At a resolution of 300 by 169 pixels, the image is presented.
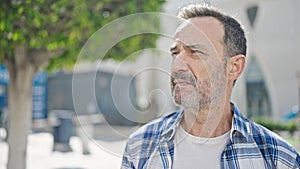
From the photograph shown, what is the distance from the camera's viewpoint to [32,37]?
352 centimetres

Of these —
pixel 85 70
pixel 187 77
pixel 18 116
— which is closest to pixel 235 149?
pixel 187 77

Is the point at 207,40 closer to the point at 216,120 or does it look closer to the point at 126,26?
the point at 216,120

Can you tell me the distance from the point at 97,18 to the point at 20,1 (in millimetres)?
781

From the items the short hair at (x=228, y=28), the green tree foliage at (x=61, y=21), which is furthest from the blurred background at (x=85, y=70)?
the short hair at (x=228, y=28)

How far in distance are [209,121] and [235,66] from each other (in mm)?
286

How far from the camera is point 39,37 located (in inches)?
140

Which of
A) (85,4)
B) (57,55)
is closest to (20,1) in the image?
(85,4)

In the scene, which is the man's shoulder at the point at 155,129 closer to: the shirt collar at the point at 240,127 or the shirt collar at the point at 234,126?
the shirt collar at the point at 234,126

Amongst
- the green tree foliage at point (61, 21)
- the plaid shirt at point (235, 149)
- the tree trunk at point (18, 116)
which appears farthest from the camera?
the tree trunk at point (18, 116)

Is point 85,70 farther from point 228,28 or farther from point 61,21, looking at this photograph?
point 61,21

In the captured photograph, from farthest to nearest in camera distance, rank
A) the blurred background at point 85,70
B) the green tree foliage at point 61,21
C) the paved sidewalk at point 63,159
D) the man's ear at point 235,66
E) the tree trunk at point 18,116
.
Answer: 1. the paved sidewalk at point 63,159
2. the tree trunk at point 18,116
3. the green tree foliage at point 61,21
4. the blurred background at point 85,70
5. the man's ear at point 235,66

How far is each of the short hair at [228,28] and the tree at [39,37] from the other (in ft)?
4.90

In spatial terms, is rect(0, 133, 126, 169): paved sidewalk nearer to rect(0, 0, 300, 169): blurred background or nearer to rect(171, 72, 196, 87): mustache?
rect(0, 0, 300, 169): blurred background

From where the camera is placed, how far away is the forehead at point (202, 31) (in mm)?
1541
